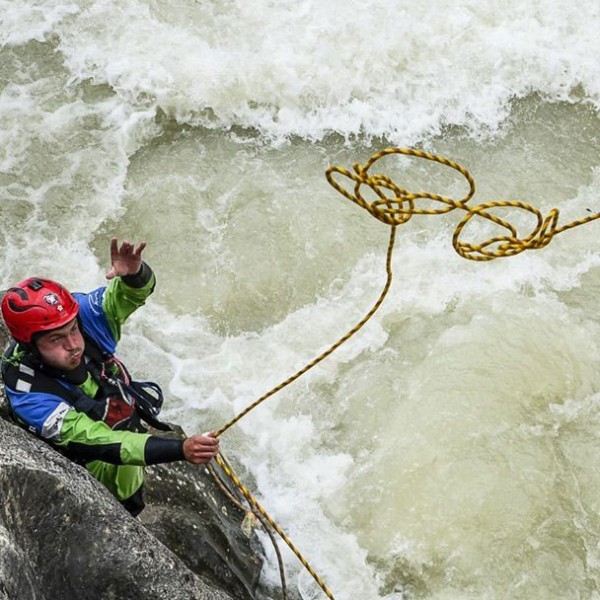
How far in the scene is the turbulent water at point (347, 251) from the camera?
5.43 m

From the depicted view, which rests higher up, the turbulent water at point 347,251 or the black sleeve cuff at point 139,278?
the black sleeve cuff at point 139,278

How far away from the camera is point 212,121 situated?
7902 mm

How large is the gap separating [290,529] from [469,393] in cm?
160

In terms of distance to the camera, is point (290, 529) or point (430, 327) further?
point (430, 327)

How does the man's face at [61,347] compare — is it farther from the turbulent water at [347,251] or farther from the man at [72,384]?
the turbulent water at [347,251]

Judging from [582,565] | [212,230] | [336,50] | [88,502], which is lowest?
[582,565]

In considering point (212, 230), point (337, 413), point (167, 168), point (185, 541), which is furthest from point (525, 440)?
point (167, 168)

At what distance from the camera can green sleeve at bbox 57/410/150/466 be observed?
3404mm

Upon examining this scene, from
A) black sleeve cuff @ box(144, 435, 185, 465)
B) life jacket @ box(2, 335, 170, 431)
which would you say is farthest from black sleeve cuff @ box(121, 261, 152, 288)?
black sleeve cuff @ box(144, 435, 185, 465)

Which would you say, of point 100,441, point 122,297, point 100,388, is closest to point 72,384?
point 100,388

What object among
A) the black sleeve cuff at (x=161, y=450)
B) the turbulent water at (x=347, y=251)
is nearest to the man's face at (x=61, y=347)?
the black sleeve cuff at (x=161, y=450)

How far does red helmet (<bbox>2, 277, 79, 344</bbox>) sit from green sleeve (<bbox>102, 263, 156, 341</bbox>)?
1.24 feet

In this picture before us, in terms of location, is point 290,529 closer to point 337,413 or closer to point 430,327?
point 337,413

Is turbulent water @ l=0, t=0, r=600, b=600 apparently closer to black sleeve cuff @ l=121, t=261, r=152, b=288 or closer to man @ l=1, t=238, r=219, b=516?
man @ l=1, t=238, r=219, b=516
